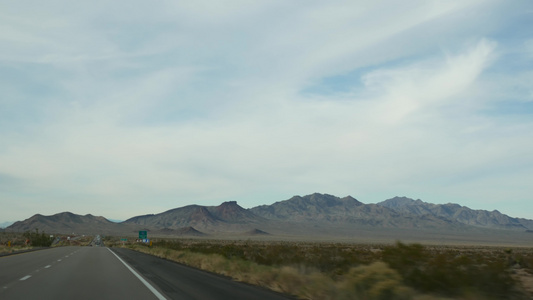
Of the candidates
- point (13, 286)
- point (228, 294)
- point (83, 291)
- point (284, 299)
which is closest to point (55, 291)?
point (83, 291)

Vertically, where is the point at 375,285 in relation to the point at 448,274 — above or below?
below

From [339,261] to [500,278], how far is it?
12.9 m

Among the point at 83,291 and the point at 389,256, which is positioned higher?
the point at 389,256

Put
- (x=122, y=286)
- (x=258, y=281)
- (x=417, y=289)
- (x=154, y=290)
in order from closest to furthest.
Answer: (x=417, y=289)
(x=154, y=290)
(x=122, y=286)
(x=258, y=281)

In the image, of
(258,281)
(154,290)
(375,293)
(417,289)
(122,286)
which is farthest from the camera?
(258,281)

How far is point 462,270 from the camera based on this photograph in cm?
1197

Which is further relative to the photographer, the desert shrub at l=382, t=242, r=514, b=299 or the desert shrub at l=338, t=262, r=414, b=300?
the desert shrub at l=382, t=242, r=514, b=299

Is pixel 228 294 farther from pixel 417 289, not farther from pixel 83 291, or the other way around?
pixel 417 289

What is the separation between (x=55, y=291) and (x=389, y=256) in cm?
894

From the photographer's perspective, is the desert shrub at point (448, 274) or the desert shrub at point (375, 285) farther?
the desert shrub at point (448, 274)

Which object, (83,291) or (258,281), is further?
(258,281)

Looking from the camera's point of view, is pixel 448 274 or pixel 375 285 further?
pixel 448 274

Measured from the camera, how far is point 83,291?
13234 mm

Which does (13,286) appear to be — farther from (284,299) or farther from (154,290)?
(284,299)
